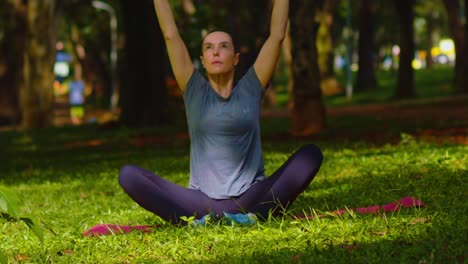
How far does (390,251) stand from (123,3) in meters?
21.7

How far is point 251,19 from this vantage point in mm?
47562

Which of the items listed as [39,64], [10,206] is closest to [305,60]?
[39,64]

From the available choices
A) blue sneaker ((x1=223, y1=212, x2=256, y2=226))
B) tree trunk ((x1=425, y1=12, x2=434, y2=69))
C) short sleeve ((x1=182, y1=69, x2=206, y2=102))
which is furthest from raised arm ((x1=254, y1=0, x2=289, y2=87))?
tree trunk ((x1=425, y1=12, x2=434, y2=69))

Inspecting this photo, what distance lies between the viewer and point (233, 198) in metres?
7.69

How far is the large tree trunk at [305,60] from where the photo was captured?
65.6ft

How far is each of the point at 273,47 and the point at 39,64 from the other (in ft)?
83.6

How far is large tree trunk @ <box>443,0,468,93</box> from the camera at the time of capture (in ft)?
120

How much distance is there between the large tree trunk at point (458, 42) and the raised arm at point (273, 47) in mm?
29218

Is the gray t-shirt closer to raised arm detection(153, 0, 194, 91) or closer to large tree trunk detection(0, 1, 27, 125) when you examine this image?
raised arm detection(153, 0, 194, 91)

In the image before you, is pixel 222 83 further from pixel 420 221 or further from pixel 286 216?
pixel 420 221

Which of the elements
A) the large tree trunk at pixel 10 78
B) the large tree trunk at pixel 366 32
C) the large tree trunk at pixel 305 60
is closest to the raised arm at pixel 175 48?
the large tree trunk at pixel 305 60

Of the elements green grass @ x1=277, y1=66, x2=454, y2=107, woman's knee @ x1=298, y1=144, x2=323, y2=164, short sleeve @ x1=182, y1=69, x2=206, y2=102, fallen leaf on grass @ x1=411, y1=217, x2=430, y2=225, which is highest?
short sleeve @ x1=182, y1=69, x2=206, y2=102

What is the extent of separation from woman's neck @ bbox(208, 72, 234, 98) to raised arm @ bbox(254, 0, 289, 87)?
205 mm

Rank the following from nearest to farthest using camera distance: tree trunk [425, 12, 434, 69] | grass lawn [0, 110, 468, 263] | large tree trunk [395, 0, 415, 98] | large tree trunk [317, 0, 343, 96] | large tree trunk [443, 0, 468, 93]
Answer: grass lawn [0, 110, 468, 263]
large tree trunk [395, 0, 415, 98]
large tree trunk [443, 0, 468, 93]
large tree trunk [317, 0, 343, 96]
tree trunk [425, 12, 434, 69]
